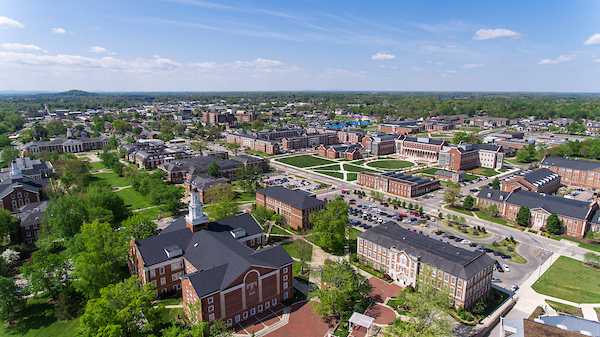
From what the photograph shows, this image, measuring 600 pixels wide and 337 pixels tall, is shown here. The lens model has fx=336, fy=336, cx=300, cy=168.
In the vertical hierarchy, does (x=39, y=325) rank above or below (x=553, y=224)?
below

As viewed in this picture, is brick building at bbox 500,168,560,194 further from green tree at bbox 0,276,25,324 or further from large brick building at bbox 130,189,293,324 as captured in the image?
green tree at bbox 0,276,25,324

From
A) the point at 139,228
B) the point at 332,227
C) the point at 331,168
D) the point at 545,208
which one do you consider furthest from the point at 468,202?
the point at 139,228

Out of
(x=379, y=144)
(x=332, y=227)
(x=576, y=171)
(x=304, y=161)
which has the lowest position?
(x=304, y=161)

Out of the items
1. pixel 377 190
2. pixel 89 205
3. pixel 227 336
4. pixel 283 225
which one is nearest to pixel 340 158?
pixel 377 190

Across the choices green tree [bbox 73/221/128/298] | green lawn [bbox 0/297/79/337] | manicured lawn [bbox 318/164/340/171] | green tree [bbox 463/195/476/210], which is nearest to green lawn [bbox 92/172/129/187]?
green tree [bbox 73/221/128/298]

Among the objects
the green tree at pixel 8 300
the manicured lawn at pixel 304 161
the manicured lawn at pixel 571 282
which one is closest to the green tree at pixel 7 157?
the manicured lawn at pixel 304 161

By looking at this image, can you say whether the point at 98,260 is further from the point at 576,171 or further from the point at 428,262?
the point at 576,171

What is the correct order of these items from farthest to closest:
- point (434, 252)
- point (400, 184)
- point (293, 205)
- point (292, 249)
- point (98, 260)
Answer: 1. point (400, 184)
2. point (293, 205)
3. point (292, 249)
4. point (434, 252)
5. point (98, 260)
